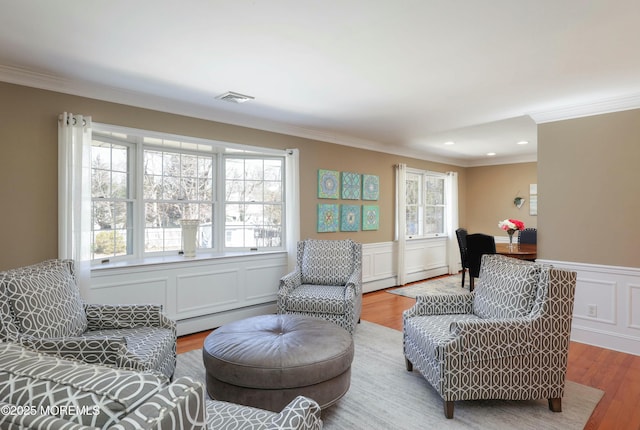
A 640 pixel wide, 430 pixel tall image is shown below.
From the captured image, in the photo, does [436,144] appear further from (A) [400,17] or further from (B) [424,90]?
(A) [400,17]

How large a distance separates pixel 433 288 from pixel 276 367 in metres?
4.48

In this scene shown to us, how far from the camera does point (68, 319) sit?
220cm

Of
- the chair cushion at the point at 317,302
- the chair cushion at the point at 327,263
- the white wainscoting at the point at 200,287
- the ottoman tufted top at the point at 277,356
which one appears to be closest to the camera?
the ottoman tufted top at the point at 277,356

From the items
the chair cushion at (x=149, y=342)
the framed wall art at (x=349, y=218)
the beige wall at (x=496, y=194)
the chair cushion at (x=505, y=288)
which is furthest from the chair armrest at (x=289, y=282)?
the beige wall at (x=496, y=194)

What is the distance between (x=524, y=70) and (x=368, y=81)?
1.20 metres

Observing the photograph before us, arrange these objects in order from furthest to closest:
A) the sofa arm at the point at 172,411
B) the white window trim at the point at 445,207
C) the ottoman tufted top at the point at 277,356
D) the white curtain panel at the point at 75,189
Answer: the white window trim at the point at 445,207, the white curtain panel at the point at 75,189, the ottoman tufted top at the point at 277,356, the sofa arm at the point at 172,411

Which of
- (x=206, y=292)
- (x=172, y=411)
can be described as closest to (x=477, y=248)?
(x=206, y=292)

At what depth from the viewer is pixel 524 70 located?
8.95 ft

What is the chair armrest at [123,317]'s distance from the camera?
8.04ft

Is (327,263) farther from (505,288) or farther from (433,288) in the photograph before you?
(433,288)

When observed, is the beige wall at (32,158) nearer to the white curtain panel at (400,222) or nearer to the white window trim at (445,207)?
the white curtain panel at (400,222)

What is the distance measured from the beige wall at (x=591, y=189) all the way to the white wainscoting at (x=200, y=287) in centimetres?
313

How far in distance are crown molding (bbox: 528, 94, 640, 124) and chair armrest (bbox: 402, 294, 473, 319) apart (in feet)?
7.59

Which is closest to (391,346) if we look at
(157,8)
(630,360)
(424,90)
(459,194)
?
(630,360)
